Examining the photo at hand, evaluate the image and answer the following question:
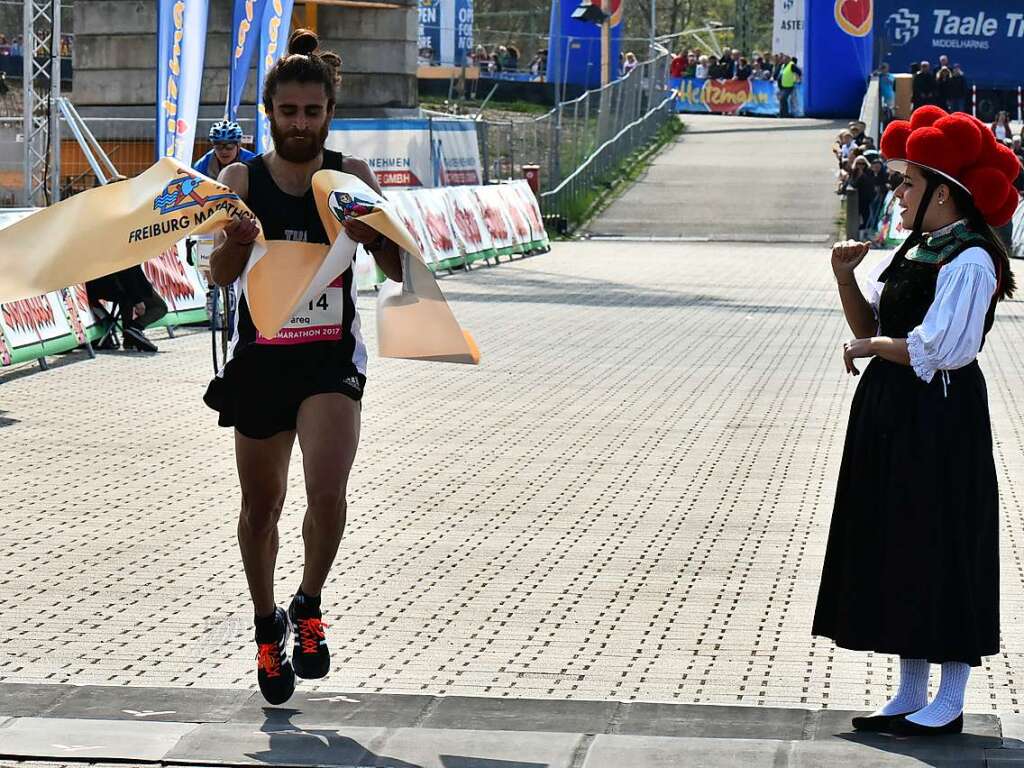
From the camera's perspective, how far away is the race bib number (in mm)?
5293

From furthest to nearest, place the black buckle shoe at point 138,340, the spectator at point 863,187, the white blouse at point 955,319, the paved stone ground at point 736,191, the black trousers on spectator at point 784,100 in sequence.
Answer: the black trousers on spectator at point 784,100 → the paved stone ground at point 736,191 → the spectator at point 863,187 → the black buckle shoe at point 138,340 → the white blouse at point 955,319

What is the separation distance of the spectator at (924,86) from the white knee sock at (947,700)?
39.9 metres

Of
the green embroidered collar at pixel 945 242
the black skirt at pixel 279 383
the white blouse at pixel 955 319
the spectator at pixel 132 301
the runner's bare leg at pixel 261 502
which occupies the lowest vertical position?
the spectator at pixel 132 301

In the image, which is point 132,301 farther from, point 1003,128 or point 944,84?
point 1003,128

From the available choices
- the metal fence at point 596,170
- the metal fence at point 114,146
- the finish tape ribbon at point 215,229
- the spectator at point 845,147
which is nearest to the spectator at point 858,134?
the spectator at point 845,147

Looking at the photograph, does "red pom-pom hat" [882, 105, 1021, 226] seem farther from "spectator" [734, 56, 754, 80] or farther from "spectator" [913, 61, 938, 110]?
"spectator" [734, 56, 754, 80]

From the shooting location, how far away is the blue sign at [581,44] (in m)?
47.4

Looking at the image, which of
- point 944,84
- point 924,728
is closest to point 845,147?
point 944,84

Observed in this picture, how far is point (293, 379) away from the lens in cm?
529

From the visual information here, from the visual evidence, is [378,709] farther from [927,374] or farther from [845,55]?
[845,55]

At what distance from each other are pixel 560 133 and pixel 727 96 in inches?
893

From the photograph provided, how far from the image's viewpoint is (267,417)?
5.29 metres

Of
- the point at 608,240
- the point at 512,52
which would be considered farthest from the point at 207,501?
the point at 512,52

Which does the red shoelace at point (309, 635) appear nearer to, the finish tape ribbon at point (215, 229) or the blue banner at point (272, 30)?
the finish tape ribbon at point (215, 229)
